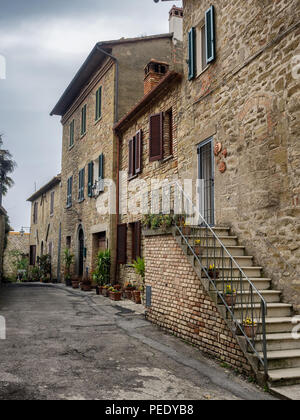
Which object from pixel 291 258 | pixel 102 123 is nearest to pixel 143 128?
pixel 102 123

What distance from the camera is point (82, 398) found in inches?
149

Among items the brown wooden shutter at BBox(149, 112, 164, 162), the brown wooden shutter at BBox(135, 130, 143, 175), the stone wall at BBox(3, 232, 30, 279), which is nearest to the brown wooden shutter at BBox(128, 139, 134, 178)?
the brown wooden shutter at BBox(135, 130, 143, 175)

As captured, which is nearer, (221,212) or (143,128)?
(221,212)

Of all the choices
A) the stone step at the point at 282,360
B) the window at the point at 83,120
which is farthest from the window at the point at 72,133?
the stone step at the point at 282,360

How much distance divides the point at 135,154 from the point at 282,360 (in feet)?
28.0

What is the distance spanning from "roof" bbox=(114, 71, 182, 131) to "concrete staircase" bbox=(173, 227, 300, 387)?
14.3 feet

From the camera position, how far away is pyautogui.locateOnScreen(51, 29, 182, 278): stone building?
44.4 ft

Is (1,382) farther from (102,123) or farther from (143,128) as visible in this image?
(102,123)

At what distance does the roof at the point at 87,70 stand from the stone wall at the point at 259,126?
5742mm

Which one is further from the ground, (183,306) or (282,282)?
(282,282)

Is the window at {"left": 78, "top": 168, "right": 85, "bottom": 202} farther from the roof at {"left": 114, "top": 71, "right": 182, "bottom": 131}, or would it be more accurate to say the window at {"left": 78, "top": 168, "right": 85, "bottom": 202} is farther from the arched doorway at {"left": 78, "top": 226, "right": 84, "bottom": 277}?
the roof at {"left": 114, "top": 71, "right": 182, "bottom": 131}

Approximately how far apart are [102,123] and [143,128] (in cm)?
358
